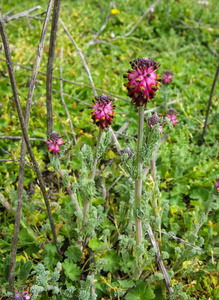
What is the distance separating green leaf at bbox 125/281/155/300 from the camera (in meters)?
1.71

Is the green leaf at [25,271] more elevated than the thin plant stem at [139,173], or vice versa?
the thin plant stem at [139,173]

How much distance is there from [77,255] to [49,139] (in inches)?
32.2

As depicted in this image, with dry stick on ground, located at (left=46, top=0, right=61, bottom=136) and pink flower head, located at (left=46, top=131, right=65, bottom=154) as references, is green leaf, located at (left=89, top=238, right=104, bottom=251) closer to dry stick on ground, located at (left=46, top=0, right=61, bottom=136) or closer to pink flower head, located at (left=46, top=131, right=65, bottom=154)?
pink flower head, located at (left=46, top=131, right=65, bottom=154)

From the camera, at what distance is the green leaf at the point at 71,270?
70.7 inches

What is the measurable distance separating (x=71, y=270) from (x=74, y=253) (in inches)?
4.3

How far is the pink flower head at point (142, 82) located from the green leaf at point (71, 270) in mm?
1201

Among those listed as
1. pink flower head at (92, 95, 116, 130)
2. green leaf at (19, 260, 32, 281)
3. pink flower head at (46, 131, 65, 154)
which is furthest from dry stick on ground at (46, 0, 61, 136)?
green leaf at (19, 260, 32, 281)

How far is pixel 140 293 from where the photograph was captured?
1.74 m

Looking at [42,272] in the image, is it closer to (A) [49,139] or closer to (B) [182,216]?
(A) [49,139]

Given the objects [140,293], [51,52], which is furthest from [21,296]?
[51,52]

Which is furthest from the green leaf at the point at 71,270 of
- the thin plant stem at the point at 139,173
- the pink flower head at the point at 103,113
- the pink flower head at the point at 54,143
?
the pink flower head at the point at 103,113

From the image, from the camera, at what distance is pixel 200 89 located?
4.05m

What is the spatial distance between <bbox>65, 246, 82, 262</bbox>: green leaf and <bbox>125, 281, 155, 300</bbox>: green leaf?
1.33 ft

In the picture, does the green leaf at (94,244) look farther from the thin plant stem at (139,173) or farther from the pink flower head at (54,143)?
the pink flower head at (54,143)
